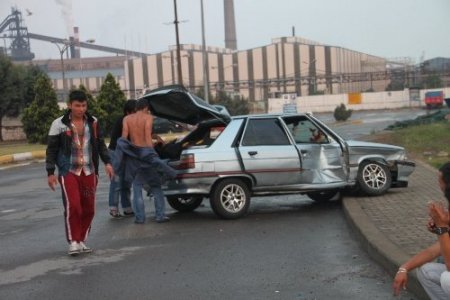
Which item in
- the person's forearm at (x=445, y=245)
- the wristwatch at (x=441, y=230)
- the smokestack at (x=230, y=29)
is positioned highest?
the smokestack at (x=230, y=29)

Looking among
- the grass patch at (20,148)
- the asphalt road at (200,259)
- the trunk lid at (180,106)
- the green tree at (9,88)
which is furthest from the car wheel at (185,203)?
the green tree at (9,88)

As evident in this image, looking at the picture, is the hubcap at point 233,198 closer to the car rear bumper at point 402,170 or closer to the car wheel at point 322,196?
the car wheel at point 322,196

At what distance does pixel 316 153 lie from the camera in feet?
31.8

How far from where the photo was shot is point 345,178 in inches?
390

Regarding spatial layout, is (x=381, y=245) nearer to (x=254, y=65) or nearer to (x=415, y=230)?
(x=415, y=230)

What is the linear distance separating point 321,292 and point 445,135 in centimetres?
1739

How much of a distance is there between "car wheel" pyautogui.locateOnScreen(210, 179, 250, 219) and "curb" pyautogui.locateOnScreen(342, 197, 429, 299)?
149cm

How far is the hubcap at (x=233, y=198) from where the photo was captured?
9.28 metres

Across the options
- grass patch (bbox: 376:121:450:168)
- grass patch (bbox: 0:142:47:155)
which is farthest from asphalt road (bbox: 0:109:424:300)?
grass patch (bbox: 0:142:47:155)

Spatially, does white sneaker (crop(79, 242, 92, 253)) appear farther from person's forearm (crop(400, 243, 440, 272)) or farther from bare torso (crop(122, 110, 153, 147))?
person's forearm (crop(400, 243, 440, 272))

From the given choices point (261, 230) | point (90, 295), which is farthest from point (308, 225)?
point (90, 295)

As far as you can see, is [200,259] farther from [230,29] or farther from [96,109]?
[230,29]

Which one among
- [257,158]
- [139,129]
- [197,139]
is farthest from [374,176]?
[139,129]

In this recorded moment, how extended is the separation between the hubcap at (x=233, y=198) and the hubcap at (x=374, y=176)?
6.91 feet
